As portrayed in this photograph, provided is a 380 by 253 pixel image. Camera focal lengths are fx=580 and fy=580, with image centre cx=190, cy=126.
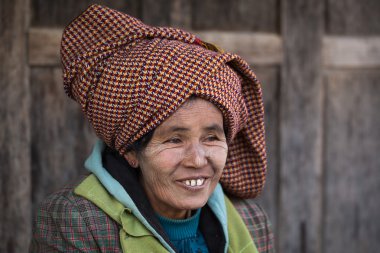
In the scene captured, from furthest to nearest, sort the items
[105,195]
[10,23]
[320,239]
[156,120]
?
[320,239], [10,23], [105,195], [156,120]

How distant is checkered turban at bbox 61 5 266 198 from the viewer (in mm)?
1878

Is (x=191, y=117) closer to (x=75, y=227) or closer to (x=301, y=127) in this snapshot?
(x=75, y=227)

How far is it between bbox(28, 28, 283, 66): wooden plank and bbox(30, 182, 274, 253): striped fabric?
33.6 inches

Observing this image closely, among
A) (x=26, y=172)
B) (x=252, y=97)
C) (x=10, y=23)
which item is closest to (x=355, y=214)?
(x=252, y=97)

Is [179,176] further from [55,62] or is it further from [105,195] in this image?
[55,62]

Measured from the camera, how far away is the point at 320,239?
3.78 metres

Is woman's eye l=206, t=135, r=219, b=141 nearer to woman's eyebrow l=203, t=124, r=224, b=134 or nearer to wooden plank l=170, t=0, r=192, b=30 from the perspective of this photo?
woman's eyebrow l=203, t=124, r=224, b=134

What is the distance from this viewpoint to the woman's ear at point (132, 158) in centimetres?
209

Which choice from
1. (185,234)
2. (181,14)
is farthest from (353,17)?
(185,234)

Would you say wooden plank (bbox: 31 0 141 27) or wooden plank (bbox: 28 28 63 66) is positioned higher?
wooden plank (bbox: 31 0 141 27)

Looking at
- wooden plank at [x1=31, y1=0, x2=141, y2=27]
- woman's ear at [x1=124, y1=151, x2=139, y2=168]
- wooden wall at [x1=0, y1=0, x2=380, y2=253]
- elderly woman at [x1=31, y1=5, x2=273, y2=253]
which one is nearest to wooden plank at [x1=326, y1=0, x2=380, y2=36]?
wooden wall at [x1=0, y1=0, x2=380, y2=253]

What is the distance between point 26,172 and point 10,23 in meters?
0.68

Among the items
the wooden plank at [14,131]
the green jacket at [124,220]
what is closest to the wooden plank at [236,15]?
the wooden plank at [14,131]

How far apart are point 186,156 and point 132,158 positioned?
0.23 m
